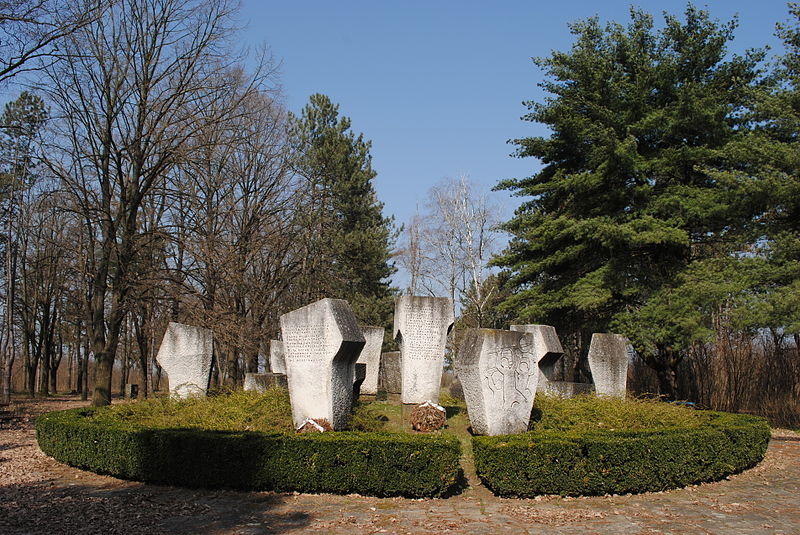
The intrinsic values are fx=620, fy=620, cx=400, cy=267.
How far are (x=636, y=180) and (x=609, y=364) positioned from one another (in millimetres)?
9731

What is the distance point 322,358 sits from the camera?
10242 millimetres

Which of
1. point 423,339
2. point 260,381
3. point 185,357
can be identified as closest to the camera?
point 423,339

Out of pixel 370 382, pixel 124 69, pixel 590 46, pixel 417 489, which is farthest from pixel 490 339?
pixel 590 46

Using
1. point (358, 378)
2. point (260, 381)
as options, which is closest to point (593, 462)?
point (358, 378)

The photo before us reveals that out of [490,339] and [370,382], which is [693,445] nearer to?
[490,339]

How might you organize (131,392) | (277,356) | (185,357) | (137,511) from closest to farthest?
(137,511) → (185,357) → (277,356) → (131,392)

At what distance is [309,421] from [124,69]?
1336 centimetres

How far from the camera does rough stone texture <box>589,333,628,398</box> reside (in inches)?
567

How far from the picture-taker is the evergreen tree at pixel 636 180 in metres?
19.7

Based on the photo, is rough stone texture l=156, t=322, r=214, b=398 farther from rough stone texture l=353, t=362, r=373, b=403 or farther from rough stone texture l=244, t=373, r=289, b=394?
rough stone texture l=353, t=362, r=373, b=403

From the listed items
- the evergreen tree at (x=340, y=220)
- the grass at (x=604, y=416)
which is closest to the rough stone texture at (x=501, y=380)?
the grass at (x=604, y=416)

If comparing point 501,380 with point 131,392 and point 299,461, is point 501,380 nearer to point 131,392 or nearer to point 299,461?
point 299,461

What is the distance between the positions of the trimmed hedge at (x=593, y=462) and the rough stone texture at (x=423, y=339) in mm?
3911

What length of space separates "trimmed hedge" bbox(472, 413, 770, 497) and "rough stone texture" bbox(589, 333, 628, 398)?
16.2 ft
